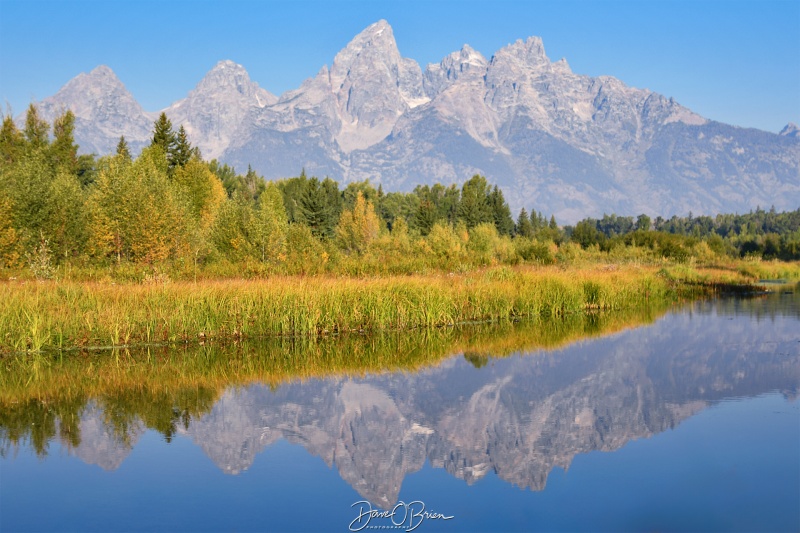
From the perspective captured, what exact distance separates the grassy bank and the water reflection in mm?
5455

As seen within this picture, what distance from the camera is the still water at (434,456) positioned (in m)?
10.7

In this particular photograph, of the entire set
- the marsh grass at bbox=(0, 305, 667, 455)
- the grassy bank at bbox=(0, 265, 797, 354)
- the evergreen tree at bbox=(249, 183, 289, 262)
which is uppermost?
the evergreen tree at bbox=(249, 183, 289, 262)

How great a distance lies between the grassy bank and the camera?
2267 cm

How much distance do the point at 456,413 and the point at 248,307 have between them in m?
11.0

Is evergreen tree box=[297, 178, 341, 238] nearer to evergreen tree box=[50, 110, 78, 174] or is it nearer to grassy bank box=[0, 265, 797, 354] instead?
evergreen tree box=[50, 110, 78, 174]

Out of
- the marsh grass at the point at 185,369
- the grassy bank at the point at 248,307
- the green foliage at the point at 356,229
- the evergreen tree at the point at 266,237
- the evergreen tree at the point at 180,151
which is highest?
the evergreen tree at the point at 180,151

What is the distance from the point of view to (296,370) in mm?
20297

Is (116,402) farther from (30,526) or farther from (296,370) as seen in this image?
(30,526)

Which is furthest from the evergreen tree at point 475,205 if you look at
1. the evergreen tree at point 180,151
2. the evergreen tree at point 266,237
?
the evergreen tree at point 266,237

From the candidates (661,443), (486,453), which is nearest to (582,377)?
(661,443)

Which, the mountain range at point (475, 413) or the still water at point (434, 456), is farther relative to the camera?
the mountain range at point (475, 413)

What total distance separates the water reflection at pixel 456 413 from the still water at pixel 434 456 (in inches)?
2.3

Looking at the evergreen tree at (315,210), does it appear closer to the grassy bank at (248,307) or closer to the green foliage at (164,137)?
the green foliage at (164,137)

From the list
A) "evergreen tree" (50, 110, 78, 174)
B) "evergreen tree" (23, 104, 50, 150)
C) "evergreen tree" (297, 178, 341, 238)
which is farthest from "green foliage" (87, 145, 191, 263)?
"evergreen tree" (297, 178, 341, 238)
